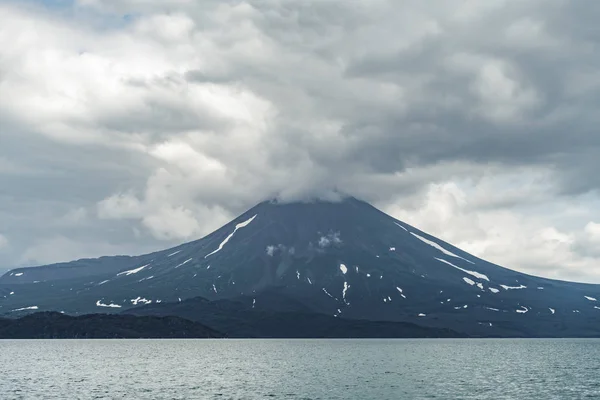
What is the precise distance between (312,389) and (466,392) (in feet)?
85.9

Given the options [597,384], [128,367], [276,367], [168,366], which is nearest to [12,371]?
[128,367]

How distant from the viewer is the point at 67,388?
390 feet

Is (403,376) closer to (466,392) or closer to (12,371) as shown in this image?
(466,392)

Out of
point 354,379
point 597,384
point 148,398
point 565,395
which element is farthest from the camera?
point 354,379

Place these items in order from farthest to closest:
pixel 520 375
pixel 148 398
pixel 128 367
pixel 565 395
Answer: pixel 128 367, pixel 520 375, pixel 565 395, pixel 148 398

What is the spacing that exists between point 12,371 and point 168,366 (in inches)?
1572

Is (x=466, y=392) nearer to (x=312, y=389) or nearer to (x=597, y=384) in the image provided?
(x=312, y=389)

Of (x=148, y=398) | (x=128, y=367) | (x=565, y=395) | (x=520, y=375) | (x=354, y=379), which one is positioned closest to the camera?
(x=148, y=398)

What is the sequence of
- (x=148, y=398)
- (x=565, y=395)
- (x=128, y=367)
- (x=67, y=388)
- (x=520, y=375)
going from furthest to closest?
1. (x=128, y=367)
2. (x=520, y=375)
3. (x=67, y=388)
4. (x=565, y=395)
5. (x=148, y=398)

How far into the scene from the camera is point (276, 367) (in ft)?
599

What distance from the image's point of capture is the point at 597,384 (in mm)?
130250

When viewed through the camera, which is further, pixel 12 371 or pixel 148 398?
pixel 12 371

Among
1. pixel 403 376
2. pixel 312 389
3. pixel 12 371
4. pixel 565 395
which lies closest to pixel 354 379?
pixel 403 376

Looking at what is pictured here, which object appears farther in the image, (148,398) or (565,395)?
(565,395)
